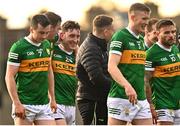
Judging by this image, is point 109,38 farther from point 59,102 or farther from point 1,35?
point 1,35

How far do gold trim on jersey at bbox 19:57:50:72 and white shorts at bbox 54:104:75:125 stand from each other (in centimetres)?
89

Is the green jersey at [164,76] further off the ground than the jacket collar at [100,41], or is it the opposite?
the jacket collar at [100,41]

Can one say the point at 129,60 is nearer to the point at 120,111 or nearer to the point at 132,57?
the point at 132,57

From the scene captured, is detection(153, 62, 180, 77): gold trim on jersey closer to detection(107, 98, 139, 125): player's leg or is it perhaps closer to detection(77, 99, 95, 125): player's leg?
detection(107, 98, 139, 125): player's leg

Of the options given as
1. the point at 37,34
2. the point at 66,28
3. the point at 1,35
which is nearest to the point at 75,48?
the point at 66,28

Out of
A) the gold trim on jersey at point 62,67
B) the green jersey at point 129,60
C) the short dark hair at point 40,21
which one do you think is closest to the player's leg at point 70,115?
the gold trim on jersey at point 62,67

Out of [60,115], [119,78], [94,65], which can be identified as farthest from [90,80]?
[119,78]

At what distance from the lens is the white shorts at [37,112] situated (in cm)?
1142

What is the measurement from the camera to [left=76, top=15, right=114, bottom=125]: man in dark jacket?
12508mm

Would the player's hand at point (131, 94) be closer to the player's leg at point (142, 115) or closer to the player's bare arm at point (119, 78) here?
the player's bare arm at point (119, 78)

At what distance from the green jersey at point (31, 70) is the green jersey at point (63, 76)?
1.99ft

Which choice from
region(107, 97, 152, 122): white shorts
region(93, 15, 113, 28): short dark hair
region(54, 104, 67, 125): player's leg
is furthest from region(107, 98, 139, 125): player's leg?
region(93, 15, 113, 28): short dark hair

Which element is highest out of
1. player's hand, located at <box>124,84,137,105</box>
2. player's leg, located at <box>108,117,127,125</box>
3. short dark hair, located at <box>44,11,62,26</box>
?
short dark hair, located at <box>44,11,62,26</box>

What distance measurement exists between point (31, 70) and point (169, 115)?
7.22 feet
